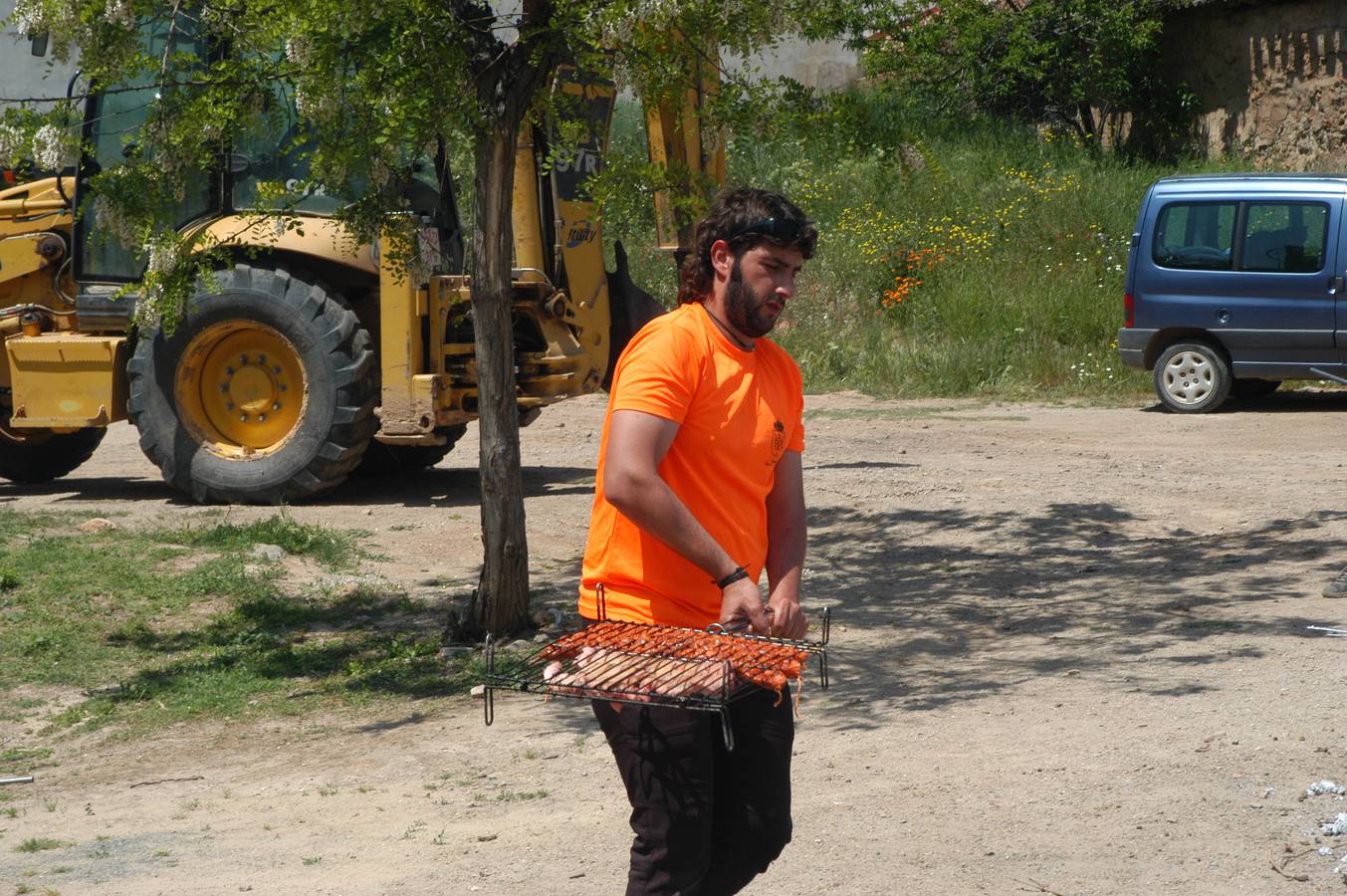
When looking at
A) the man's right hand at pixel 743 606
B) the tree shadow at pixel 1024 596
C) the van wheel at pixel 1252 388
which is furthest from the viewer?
the van wheel at pixel 1252 388

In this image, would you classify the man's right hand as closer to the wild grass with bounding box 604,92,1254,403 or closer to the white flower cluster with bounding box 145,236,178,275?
the white flower cluster with bounding box 145,236,178,275

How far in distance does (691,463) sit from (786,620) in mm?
386

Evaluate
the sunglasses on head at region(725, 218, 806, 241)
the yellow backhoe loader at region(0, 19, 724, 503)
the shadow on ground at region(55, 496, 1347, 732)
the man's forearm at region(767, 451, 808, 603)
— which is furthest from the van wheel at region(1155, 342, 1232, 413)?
the sunglasses on head at region(725, 218, 806, 241)

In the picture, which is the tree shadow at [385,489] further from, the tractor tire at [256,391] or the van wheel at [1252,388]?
the van wheel at [1252,388]

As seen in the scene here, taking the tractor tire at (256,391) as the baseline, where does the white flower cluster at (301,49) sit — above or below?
above

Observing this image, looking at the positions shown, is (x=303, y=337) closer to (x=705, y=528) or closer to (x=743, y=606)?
(x=705, y=528)

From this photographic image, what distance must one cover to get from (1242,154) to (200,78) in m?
17.5

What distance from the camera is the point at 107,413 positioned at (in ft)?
36.8

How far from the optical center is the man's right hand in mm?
3357

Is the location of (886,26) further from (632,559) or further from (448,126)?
(632,559)

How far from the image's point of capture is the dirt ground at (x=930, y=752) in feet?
15.8

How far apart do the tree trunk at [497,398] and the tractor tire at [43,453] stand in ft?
20.0

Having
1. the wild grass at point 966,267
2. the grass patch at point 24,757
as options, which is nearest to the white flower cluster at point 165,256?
the grass patch at point 24,757

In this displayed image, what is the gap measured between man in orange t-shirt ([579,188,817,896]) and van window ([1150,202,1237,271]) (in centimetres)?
1232
